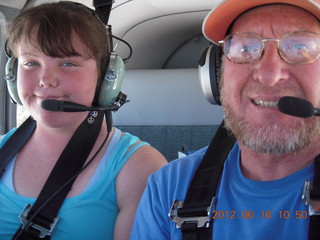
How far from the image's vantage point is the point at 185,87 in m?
2.56

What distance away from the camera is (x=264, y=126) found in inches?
47.2

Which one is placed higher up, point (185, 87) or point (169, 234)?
point (185, 87)

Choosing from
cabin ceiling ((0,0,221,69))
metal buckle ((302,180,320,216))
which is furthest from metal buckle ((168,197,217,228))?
cabin ceiling ((0,0,221,69))

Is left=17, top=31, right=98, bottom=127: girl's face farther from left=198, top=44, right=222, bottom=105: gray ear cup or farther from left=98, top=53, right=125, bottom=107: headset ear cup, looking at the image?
left=198, top=44, right=222, bottom=105: gray ear cup

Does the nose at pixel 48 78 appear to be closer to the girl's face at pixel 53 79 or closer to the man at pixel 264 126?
the girl's face at pixel 53 79

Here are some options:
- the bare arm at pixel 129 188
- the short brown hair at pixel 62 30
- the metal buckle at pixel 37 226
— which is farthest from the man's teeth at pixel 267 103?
the metal buckle at pixel 37 226

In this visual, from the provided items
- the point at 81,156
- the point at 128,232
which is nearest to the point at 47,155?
the point at 81,156

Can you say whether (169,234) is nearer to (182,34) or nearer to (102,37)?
(102,37)

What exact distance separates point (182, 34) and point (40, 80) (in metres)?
1.69

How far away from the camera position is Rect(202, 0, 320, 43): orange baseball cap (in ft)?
3.91

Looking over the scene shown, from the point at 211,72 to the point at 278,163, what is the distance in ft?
1.15

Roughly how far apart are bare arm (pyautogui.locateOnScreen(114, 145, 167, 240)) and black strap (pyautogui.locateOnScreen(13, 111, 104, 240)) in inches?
6.7

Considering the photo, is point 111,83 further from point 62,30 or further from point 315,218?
point 315,218

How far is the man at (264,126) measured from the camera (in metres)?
1.18
